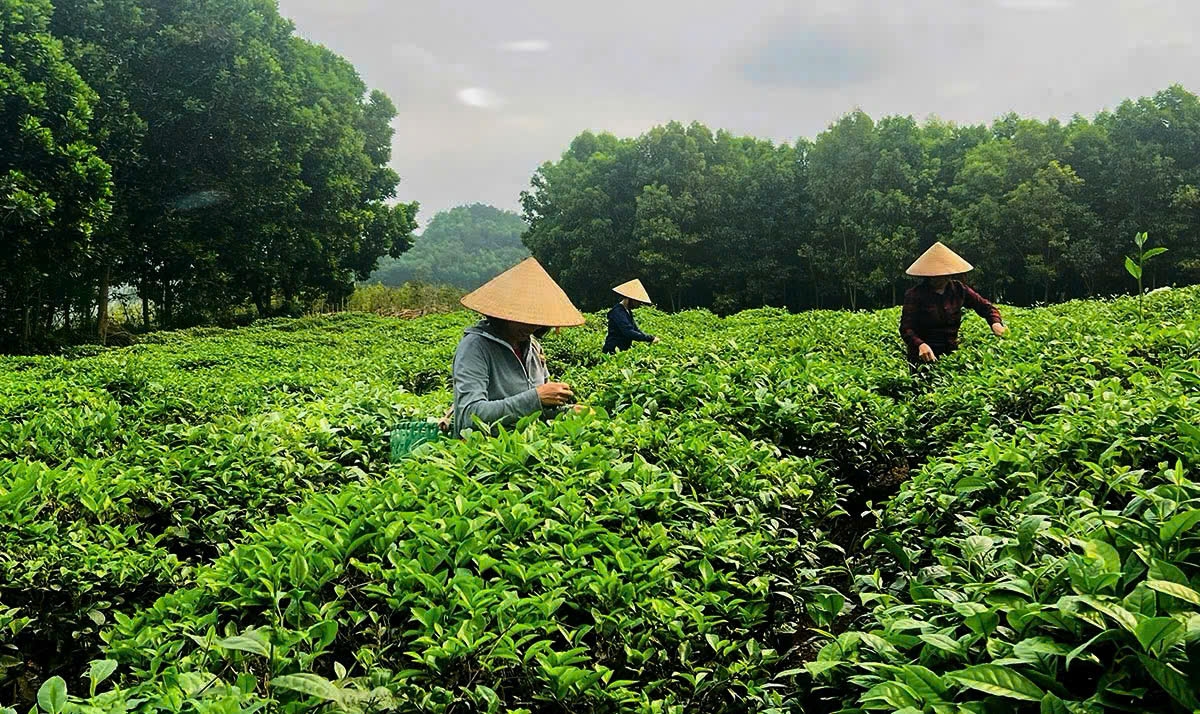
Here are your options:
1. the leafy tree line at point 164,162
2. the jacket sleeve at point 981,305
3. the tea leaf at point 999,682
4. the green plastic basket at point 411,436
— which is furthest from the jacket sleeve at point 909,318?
the leafy tree line at point 164,162

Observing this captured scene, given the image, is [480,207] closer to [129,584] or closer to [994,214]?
[994,214]

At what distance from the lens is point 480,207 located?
298 ft

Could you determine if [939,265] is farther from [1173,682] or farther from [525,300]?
[1173,682]

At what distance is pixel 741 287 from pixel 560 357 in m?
26.2

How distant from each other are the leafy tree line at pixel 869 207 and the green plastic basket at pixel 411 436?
27.8 m

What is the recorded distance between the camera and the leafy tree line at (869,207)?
26.6 m

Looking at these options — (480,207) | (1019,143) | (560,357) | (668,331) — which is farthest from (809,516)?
(480,207)

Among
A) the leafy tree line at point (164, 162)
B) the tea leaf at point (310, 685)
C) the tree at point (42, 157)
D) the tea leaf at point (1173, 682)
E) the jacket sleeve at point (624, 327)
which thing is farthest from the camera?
the leafy tree line at point (164, 162)

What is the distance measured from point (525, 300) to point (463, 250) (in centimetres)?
7432

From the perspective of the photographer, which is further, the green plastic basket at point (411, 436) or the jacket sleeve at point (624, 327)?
the jacket sleeve at point (624, 327)

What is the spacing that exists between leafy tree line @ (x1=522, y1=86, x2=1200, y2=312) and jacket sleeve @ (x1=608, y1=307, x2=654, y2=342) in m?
23.2

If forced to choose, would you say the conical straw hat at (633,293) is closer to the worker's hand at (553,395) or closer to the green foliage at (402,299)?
the worker's hand at (553,395)

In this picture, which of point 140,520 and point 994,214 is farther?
point 994,214

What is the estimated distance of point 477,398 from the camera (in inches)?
129
